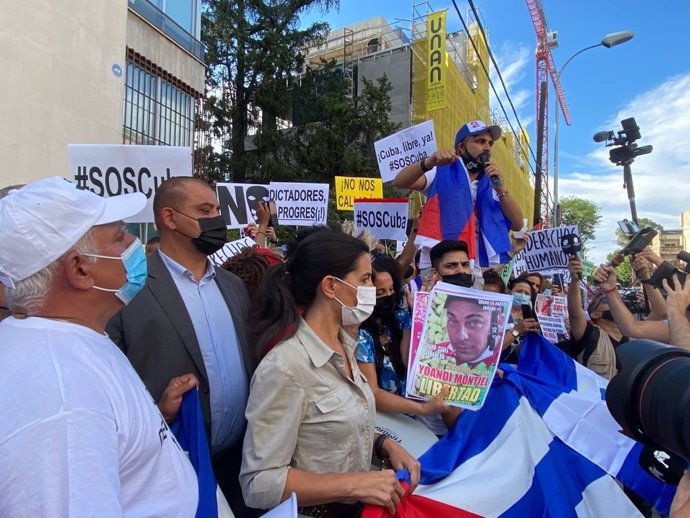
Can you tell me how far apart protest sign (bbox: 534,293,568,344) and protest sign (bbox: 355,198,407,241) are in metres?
2.39

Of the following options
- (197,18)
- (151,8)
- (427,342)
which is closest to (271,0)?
(197,18)

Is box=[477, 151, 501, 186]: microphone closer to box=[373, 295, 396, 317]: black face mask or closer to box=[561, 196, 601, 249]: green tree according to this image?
box=[373, 295, 396, 317]: black face mask

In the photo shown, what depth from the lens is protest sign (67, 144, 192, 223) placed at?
4.18 metres

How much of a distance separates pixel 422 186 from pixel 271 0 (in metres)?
22.7

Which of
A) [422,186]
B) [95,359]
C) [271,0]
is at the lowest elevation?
[95,359]

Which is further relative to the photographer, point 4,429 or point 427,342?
point 427,342

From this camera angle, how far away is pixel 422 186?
3.92 meters

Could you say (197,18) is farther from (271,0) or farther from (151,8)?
(271,0)

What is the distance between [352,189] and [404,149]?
3.95 m

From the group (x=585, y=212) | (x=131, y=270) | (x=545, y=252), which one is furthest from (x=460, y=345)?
(x=585, y=212)

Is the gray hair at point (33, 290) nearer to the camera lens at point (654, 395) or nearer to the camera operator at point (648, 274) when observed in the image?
the camera lens at point (654, 395)

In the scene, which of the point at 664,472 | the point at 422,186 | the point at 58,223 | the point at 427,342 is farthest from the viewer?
the point at 422,186

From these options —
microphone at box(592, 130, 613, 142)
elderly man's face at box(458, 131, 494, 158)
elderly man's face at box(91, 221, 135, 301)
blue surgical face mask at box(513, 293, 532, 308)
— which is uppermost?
microphone at box(592, 130, 613, 142)

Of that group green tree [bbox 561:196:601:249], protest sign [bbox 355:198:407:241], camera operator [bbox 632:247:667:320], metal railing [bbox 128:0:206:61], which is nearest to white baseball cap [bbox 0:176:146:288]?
camera operator [bbox 632:247:667:320]
